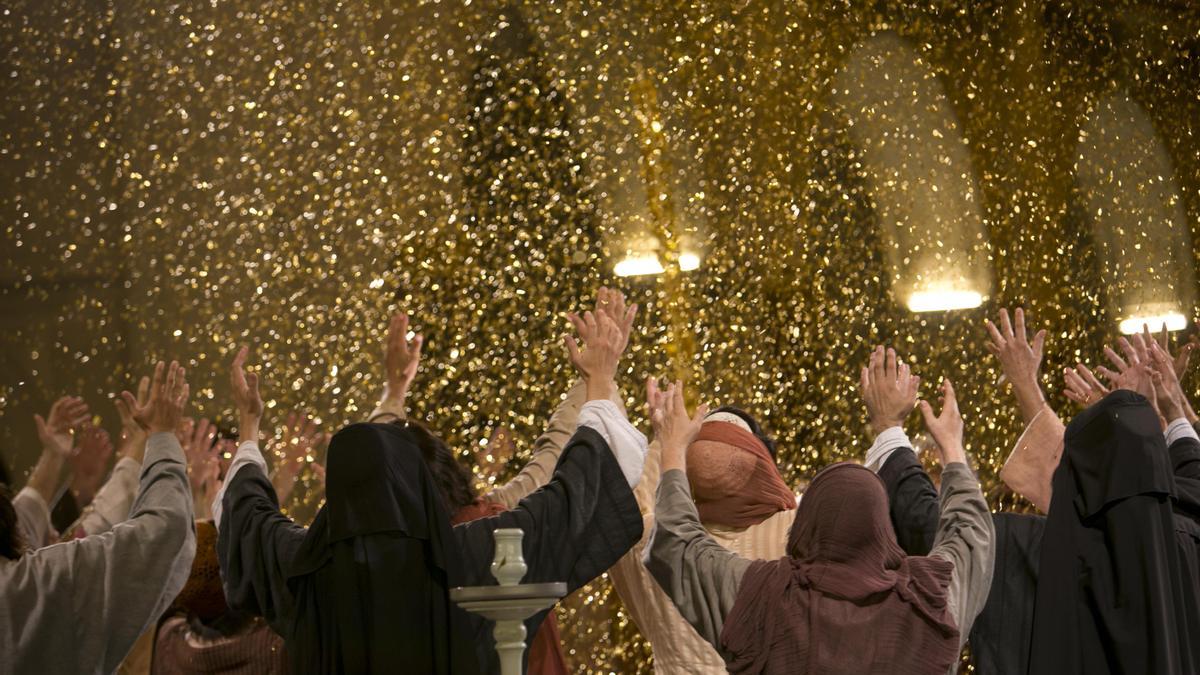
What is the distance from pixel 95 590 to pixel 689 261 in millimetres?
1837

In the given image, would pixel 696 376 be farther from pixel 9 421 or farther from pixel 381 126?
pixel 9 421

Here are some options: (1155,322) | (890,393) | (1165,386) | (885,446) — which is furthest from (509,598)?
(1155,322)

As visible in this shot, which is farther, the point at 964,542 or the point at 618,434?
the point at 618,434

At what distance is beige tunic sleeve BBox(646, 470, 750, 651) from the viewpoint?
2.34 meters

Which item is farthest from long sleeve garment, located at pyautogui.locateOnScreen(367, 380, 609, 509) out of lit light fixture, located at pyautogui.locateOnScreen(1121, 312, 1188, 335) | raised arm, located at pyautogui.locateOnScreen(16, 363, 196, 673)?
lit light fixture, located at pyautogui.locateOnScreen(1121, 312, 1188, 335)

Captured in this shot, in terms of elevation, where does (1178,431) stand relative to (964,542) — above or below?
above

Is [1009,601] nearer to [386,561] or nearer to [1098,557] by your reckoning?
[1098,557]

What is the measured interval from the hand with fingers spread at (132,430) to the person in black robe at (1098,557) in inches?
59.4

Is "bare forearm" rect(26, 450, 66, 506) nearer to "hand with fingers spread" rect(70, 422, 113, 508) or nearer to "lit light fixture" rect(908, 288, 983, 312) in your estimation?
"hand with fingers spread" rect(70, 422, 113, 508)

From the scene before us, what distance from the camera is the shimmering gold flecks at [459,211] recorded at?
353cm

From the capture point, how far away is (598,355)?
2.61 meters

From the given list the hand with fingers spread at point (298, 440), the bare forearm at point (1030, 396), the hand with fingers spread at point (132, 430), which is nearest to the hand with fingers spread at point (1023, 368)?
the bare forearm at point (1030, 396)

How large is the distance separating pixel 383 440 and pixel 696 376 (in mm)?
1520

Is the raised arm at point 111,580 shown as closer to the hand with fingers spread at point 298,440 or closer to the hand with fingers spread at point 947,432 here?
the hand with fingers spread at point 298,440
